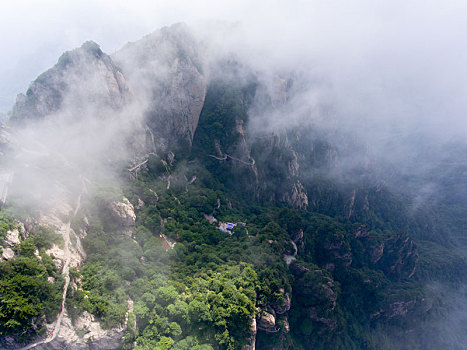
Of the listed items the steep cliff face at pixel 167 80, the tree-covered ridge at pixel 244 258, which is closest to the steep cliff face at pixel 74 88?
the steep cliff face at pixel 167 80

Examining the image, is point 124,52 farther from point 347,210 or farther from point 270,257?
point 347,210

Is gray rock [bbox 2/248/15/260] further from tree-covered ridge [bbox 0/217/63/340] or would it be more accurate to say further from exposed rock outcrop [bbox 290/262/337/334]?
exposed rock outcrop [bbox 290/262/337/334]

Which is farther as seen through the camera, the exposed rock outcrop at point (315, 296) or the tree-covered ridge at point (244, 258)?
the exposed rock outcrop at point (315, 296)

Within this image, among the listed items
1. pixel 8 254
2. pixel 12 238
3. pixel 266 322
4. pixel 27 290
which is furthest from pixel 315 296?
pixel 12 238

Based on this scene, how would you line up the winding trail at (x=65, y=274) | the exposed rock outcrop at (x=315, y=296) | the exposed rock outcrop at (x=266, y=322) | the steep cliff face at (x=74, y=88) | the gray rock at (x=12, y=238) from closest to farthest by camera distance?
the winding trail at (x=65, y=274)
the gray rock at (x=12, y=238)
the exposed rock outcrop at (x=266, y=322)
the steep cliff face at (x=74, y=88)
the exposed rock outcrop at (x=315, y=296)

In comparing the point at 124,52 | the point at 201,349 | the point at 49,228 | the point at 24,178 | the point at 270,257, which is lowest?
the point at 270,257

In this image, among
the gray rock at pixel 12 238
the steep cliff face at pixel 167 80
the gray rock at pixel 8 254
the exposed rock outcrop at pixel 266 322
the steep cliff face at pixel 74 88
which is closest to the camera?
the gray rock at pixel 8 254

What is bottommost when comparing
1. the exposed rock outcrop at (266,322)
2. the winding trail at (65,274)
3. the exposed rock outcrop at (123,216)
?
the exposed rock outcrop at (266,322)

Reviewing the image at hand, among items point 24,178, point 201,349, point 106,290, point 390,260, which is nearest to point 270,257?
point 201,349

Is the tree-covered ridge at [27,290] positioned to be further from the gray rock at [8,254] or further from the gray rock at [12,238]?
the gray rock at [12,238]
